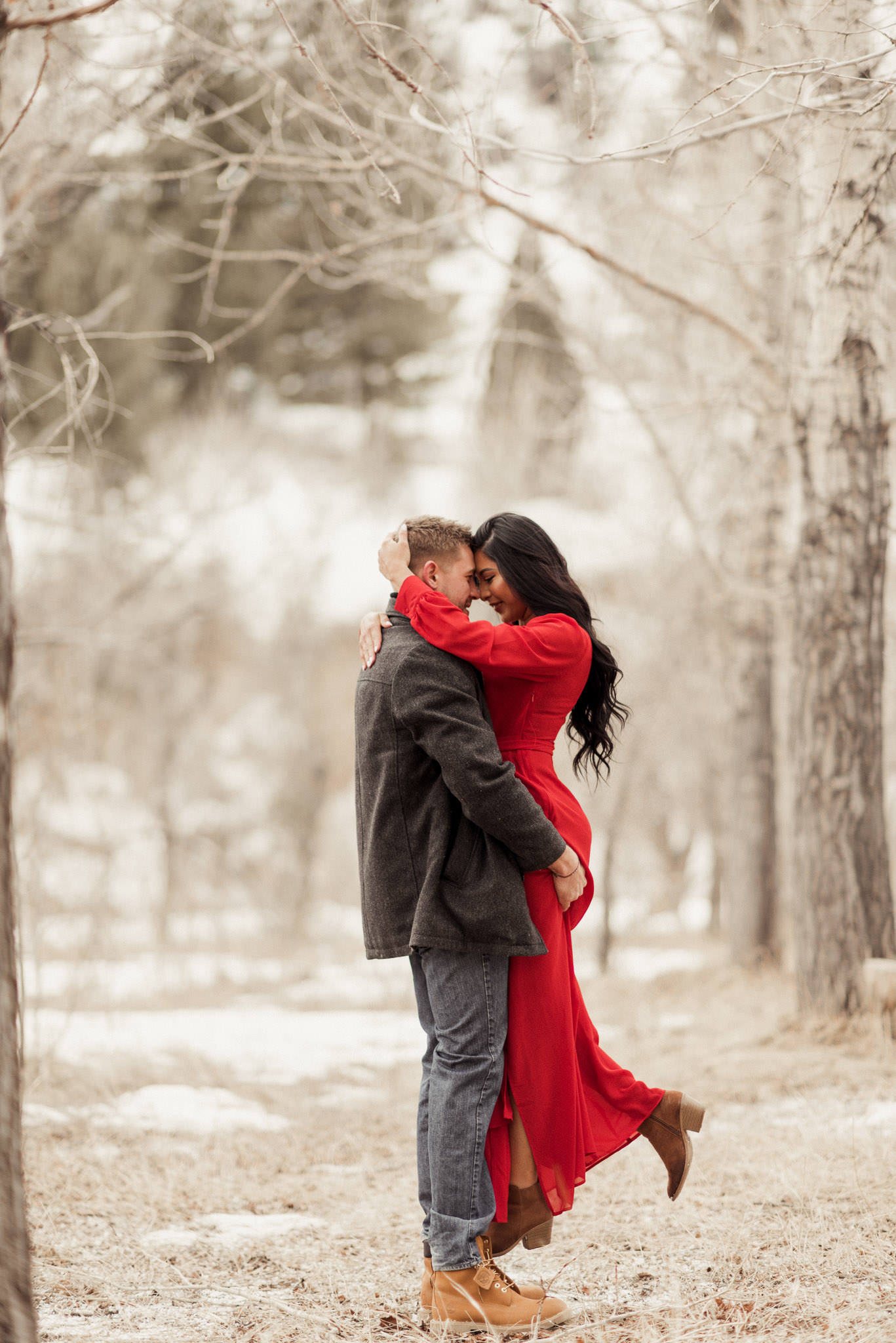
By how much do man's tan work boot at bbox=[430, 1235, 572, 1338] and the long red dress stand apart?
139 mm

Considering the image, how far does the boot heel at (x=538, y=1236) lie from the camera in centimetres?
261

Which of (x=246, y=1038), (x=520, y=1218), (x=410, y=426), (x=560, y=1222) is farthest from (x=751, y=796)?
(x=410, y=426)

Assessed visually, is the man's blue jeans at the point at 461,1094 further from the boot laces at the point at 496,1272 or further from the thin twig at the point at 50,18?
the thin twig at the point at 50,18

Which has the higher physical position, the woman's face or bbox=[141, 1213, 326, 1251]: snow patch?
the woman's face

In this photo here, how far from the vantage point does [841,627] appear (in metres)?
5.19

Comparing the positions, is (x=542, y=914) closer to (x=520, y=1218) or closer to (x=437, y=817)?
(x=437, y=817)

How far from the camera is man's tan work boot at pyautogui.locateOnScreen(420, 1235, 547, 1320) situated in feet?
8.27

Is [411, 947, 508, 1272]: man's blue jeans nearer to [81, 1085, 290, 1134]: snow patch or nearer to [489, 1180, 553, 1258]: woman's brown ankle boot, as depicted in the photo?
[489, 1180, 553, 1258]: woman's brown ankle boot

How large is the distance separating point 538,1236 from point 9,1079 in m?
1.40

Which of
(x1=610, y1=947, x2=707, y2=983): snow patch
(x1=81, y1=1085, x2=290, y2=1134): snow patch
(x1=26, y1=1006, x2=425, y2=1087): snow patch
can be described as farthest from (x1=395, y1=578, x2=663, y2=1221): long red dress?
(x1=610, y1=947, x2=707, y2=983): snow patch

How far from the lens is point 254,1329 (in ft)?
8.26

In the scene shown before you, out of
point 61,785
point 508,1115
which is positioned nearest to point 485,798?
point 508,1115

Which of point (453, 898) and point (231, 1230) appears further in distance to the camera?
point (231, 1230)

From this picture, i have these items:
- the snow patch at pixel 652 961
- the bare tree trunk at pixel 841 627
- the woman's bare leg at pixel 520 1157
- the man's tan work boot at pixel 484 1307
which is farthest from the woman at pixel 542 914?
the snow patch at pixel 652 961
